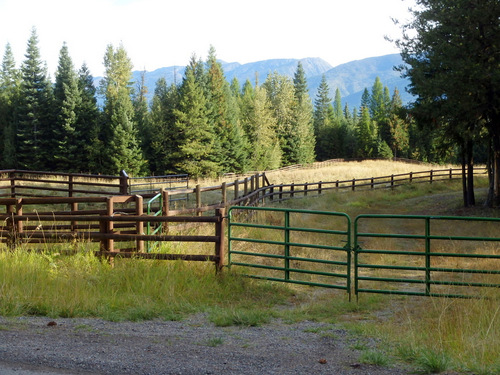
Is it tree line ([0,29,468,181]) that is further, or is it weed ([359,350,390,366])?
tree line ([0,29,468,181])

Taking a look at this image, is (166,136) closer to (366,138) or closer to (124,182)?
(124,182)

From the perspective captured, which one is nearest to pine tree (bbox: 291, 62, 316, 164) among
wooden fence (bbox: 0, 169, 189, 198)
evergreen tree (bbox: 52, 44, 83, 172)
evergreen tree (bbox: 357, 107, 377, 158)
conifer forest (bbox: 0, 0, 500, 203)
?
conifer forest (bbox: 0, 0, 500, 203)

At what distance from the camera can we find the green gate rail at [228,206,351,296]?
890 centimetres

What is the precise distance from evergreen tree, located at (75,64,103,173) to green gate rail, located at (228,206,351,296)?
44.9m

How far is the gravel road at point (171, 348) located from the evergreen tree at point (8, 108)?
59528mm

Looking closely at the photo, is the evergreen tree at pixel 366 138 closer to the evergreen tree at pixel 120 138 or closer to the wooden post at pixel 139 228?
the evergreen tree at pixel 120 138

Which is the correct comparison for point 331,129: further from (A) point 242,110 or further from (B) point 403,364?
(B) point 403,364

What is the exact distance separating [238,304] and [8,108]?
6710 cm

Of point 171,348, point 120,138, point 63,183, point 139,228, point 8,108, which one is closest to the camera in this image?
point 171,348

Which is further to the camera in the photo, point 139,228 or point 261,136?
point 261,136

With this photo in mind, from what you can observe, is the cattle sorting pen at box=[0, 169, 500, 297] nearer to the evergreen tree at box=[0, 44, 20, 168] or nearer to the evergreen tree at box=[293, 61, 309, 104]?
the evergreen tree at box=[0, 44, 20, 168]

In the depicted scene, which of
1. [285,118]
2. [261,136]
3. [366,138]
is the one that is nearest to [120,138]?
[261,136]

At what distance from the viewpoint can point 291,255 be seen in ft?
44.9

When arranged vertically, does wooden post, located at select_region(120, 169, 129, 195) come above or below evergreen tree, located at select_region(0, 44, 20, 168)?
below
